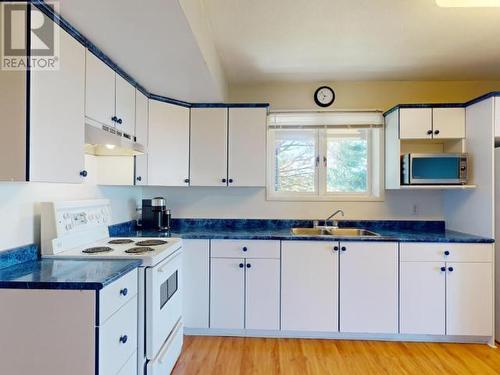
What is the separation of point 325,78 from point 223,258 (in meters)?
2.08

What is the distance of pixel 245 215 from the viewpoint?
126 inches

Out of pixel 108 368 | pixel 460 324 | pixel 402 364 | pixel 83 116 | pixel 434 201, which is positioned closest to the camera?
pixel 108 368

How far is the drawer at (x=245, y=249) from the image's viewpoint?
8.46ft

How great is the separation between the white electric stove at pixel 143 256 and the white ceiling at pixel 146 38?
3.31ft

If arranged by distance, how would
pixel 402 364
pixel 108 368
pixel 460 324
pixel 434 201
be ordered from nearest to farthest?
pixel 108 368 < pixel 402 364 < pixel 460 324 < pixel 434 201

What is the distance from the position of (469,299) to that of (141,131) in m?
3.05

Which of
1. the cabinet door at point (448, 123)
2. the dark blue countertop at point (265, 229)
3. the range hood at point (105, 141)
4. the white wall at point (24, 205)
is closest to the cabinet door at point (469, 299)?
the dark blue countertop at point (265, 229)

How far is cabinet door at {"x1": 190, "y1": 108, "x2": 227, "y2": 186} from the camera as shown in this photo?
2900 millimetres

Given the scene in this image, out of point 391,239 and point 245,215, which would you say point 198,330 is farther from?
point 391,239

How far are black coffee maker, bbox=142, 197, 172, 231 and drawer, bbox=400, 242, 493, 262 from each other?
2126mm

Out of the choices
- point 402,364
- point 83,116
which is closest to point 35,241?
point 83,116

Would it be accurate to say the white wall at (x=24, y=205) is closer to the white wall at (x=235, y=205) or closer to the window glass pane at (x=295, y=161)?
the white wall at (x=235, y=205)

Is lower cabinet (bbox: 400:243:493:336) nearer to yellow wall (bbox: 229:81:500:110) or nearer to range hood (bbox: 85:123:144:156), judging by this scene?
yellow wall (bbox: 229:81:500:110)

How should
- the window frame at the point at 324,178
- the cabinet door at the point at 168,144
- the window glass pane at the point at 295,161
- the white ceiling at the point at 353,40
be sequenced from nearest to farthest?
1. the white ceiling at the point at 353,40
2. the cabinet door at the point at 168,144
3. the window frame at the point at 324,178
4. the window glass pane at the point at 295,161
